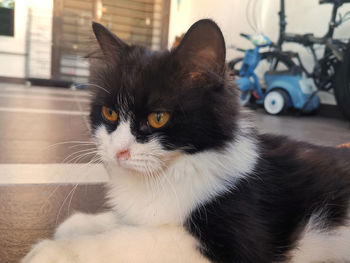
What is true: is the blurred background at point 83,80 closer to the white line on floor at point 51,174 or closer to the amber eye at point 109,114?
the white line on floor at point 51,174

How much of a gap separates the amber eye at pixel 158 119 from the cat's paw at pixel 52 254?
33 cm

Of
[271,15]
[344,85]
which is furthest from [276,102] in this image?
[271,15]

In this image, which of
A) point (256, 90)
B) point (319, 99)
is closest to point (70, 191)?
point (256, 90)

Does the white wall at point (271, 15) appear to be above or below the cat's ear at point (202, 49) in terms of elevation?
above

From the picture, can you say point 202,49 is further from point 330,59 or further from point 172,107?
point 330,59

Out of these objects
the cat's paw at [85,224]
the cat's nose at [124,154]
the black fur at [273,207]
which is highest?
the cat's nose at [124,154]

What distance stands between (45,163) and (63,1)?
609 cm

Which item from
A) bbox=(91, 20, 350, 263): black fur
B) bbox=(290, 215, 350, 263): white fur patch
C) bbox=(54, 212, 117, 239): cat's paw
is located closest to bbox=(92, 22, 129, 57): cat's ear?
bbox=(91, 20, 350, 263): black fur

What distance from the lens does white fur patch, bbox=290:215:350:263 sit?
83 cm

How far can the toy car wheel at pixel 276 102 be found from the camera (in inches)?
169

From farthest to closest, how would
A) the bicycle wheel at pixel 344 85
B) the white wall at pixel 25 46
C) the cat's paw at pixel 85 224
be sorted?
the white wall at pixel 25 46 → the bicycle wheel at pixel 344 85 → the cat's paw at pixel 85 224

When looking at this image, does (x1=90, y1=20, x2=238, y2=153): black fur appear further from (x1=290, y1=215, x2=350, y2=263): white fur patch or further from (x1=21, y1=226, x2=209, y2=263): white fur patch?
(x1=290, y1=215, x2=350, y2=263): white fur patch

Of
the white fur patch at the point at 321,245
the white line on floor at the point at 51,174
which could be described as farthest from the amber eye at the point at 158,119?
the white line on floor at the point at 51,174

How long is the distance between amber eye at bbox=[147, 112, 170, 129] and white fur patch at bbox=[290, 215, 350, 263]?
1.50ft
